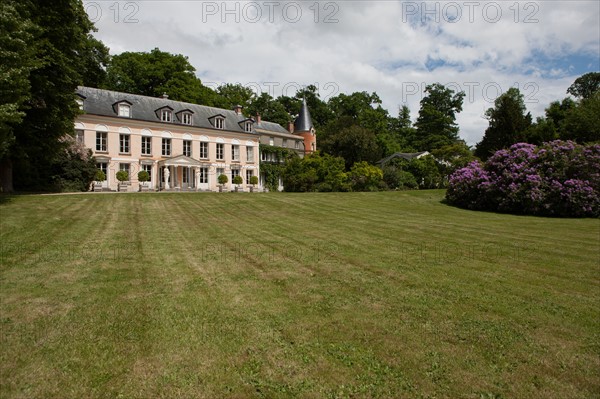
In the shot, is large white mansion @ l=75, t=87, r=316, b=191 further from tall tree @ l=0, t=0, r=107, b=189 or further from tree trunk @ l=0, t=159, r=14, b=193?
tall tree @ l=0, t=0, r=107, b=189

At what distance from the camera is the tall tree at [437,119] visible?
194 feet

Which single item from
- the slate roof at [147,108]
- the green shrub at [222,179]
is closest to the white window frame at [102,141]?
the slate roof at [147,108]

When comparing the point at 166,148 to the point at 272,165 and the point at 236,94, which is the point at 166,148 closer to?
the point at 272,165

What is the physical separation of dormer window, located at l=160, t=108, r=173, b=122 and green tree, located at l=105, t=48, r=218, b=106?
352 inches

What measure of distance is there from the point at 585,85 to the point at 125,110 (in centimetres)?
7334

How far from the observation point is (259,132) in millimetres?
42969

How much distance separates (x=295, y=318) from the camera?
→ 4.24 m

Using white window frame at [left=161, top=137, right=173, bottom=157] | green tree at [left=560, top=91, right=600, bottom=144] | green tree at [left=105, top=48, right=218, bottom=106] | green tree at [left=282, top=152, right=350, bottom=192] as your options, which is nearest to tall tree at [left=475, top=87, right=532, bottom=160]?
green tree at [left=560, top=91, right=600, bottom=144]

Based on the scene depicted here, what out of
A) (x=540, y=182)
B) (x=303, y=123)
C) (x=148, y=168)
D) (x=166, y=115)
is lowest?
(x=540, y=182)

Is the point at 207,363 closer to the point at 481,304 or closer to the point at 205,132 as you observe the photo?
the point at 481,304

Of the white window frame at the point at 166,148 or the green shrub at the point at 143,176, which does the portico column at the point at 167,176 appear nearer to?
the white window frame at the point at 166,148

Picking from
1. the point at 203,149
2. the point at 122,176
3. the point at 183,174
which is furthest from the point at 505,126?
the point at 122,176

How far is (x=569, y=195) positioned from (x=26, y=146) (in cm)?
2586

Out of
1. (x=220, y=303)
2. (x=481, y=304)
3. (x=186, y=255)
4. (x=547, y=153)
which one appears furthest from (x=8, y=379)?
(x=547, y=153)
